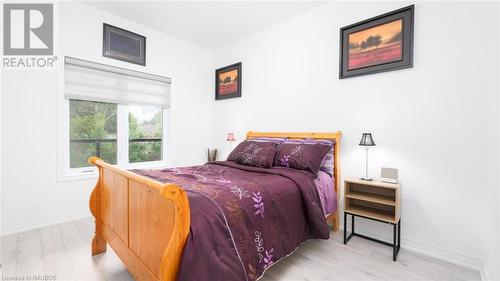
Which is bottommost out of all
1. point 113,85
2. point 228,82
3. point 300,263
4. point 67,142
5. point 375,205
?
point 300,263

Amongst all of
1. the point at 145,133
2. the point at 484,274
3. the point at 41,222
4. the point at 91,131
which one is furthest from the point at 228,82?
the point at 484,274

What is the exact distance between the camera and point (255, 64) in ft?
12.1

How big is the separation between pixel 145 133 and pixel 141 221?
259 cm

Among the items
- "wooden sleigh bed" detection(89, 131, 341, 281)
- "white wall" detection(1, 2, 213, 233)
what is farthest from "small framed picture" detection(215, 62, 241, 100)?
"wooden sleigh bed" detection(89, 131, 341, 281)

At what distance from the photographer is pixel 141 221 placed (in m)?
1.45

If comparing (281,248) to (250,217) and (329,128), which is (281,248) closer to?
(250,217)

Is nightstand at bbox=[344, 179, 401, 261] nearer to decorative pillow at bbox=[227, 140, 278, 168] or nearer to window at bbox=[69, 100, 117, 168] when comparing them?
decorative pillow at bbox=[227, 140, 278, 168]

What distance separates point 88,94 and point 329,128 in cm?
310

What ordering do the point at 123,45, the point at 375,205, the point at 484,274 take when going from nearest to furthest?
the point at 484,274 < the point at 375,205 < the point at 123,45

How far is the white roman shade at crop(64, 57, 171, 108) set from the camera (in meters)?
2.92

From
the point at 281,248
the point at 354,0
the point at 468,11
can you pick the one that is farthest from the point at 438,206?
the point at 354,0

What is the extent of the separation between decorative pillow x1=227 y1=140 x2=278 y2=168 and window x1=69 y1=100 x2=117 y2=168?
183 cm

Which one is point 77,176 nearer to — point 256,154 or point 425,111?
point 256,154

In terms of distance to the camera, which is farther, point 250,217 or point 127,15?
point 127,15
